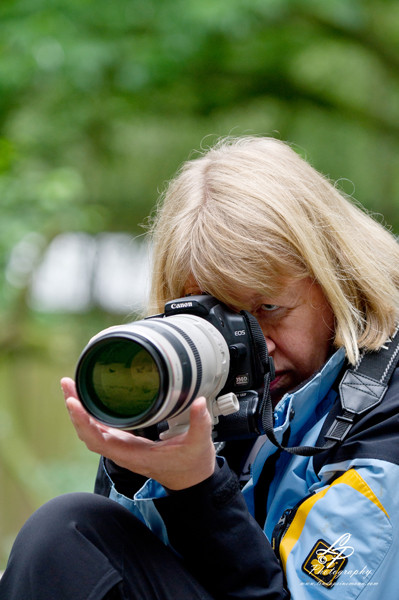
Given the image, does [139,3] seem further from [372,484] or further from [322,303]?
[372,484]

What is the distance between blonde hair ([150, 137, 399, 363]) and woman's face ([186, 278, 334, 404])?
0.07ft

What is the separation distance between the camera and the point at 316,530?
3.82 ft

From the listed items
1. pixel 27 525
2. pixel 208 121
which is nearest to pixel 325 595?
pixel 27 525

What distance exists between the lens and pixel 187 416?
1.16 metres

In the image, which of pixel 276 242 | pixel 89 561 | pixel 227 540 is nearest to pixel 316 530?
pixel 227 540

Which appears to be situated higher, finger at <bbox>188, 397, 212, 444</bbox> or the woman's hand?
finger at <bbox>188, 397, 212, 444</bbox>

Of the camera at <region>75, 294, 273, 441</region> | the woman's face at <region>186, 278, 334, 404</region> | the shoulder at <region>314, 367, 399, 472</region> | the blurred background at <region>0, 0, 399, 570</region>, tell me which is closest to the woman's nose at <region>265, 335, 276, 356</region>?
the woman's face at <region>186, 278, 334, 404</region>

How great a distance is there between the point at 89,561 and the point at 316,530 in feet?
1.18

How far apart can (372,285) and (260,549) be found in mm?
568

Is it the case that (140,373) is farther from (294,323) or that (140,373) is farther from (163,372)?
(294,323)

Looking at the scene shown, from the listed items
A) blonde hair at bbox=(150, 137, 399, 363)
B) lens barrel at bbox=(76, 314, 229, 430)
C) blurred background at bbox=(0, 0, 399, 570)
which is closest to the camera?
lens barrel at bbox=(76, 314, 229, 430)

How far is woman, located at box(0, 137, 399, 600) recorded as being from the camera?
44.7 inches

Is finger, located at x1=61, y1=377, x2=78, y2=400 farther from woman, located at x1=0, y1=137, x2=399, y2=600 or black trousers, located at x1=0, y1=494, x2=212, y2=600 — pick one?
black trousers, located at x1=0, y1=494, x2=212, y2=600

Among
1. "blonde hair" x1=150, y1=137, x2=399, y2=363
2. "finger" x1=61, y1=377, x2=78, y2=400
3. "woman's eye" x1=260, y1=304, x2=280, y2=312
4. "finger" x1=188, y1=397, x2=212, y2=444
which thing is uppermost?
"blonde hair" x1=150, y1=137, x2=399, y2=363
